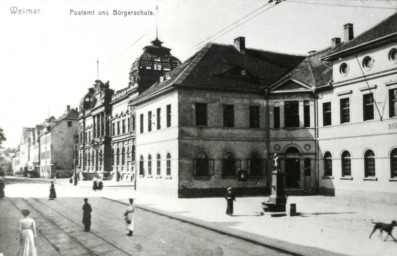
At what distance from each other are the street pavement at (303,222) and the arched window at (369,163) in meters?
1.64

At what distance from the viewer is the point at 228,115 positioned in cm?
3042

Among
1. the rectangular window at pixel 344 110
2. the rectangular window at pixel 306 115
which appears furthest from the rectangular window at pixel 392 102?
the rectangular window at pixel 306 115

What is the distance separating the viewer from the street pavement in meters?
12.7

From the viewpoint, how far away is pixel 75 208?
2278 cm

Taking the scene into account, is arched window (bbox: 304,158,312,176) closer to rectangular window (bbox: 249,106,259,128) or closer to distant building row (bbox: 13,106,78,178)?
rectangular window (bbox: 249,106,259,128)

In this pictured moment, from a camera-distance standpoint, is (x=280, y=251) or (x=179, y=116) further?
(x=179, y=116)

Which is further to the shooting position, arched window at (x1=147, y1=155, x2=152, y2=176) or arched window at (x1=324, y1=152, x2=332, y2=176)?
arched window at (x1=147, y1=155, x2=152, y2=176)

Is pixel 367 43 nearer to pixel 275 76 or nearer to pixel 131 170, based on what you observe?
pixel 275 76

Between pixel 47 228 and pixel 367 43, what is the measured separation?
58.1 feet

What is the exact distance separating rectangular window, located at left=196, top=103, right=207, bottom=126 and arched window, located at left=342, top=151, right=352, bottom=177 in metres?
9.17

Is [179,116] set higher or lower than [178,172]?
higher

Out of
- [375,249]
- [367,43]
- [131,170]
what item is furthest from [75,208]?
[131,170]

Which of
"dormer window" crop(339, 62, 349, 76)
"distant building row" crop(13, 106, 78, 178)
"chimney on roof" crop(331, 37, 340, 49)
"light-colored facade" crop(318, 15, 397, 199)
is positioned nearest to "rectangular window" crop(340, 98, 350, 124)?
"light-colored facade" crop(318, 15, 397, 199)

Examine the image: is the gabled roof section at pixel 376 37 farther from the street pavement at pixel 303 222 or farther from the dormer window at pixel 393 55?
the street pavement at pixel 303 222
